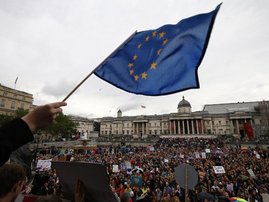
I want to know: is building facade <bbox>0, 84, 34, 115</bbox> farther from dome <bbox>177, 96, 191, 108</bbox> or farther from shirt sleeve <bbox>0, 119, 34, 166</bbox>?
dome <bbox>177, 96, 191, 108</bbox>

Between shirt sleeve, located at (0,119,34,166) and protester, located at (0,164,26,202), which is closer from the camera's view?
shirt sleeve, located at (0,119,34,166)

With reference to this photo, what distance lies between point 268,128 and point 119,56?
65012 mm

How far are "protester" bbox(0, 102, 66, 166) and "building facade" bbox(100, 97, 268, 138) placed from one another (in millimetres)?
70763

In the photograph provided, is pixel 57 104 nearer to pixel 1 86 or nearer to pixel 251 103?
pixel 1 86

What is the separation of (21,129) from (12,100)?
2218 inches

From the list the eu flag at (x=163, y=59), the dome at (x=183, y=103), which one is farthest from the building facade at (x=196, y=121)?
the eu flag at (x=163, y=59)

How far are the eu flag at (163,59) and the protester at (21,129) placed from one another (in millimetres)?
2537

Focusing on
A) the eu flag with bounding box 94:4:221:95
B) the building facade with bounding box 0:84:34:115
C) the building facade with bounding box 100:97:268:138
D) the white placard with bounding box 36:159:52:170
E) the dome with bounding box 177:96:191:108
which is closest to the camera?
the eu flag with bounding box 94:4:221:95

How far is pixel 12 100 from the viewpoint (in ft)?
160

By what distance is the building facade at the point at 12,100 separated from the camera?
4659cm

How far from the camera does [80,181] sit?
231cm

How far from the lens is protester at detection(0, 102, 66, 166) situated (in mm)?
1127

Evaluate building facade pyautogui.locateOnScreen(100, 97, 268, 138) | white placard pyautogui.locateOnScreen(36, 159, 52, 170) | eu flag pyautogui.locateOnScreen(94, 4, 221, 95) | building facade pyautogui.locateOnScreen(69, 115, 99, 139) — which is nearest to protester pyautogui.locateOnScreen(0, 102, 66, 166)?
eu flag pyautogui.locateOnScreen(94, 4, 221, 95)

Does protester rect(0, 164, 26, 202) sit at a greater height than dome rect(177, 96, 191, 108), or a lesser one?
lesser
